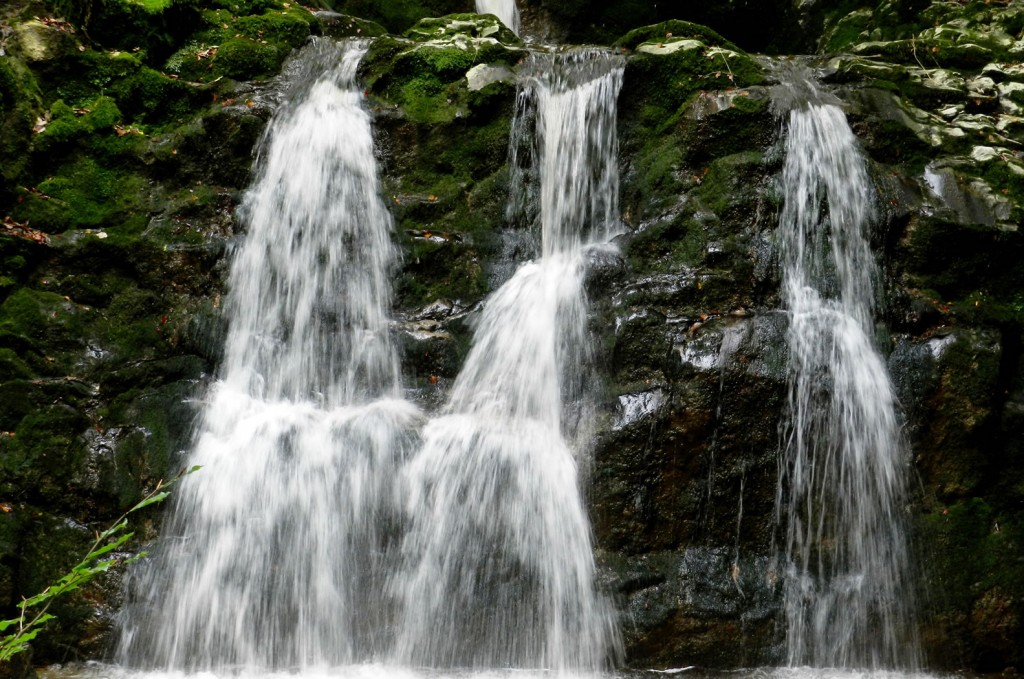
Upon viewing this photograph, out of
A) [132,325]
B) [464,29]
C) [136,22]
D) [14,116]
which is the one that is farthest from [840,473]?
[136,22]

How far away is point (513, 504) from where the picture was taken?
5047 millimetres

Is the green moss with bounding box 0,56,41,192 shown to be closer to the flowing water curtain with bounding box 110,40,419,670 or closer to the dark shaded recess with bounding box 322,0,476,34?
the flowing water curtain with bounding box 110,40,419,670

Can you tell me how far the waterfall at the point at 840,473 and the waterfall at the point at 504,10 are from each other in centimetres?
685

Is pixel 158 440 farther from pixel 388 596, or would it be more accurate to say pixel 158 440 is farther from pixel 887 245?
pixel 887 245

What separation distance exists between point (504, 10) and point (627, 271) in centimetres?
683

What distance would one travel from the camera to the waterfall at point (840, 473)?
4773 mm

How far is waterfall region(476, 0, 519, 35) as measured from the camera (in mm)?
10773

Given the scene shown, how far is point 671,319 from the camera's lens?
17.9ft

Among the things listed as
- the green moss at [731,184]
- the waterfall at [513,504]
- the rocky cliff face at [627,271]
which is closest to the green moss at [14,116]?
the rocky cliff face at [627,271]

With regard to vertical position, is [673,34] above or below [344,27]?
below

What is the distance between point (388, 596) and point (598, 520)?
1518mm

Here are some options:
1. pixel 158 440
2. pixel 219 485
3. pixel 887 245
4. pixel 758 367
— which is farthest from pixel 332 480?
pixel 887 245

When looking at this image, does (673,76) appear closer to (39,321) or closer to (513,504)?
(513,504)

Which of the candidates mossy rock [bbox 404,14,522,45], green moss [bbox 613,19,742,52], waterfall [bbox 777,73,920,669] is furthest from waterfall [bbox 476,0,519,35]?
waterfall [bbox 777,73,920,669]
